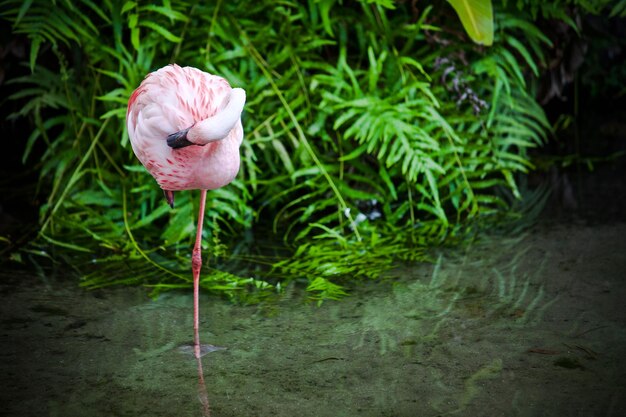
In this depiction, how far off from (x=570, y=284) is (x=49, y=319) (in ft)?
6.10

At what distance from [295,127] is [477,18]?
957 millimetres

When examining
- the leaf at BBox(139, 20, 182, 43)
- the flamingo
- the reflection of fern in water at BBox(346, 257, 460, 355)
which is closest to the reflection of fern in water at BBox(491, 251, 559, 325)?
the reflection of fern in water at BBox(346, 257, 460, 355)

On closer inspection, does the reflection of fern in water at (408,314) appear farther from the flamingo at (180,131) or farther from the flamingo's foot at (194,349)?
the flamingo at (180,131)

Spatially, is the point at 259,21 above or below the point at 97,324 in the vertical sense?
above

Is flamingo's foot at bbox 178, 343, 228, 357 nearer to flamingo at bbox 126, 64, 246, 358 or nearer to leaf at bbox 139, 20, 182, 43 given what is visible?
flamingo at bbox 126, 64, 246, 358

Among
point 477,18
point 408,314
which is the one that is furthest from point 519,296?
point 477,18

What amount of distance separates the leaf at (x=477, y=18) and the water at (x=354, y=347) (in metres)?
0.96

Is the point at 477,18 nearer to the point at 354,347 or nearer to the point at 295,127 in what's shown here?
the point at 295,127

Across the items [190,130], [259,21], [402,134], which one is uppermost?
[259,21]

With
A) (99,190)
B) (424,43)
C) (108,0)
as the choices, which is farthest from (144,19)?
(424,43)

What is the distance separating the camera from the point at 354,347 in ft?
8.16

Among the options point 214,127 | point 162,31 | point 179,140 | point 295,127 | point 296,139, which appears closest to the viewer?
point 214,127

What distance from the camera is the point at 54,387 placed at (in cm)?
225

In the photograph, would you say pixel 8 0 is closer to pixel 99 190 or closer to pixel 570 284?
pixel 99 190
